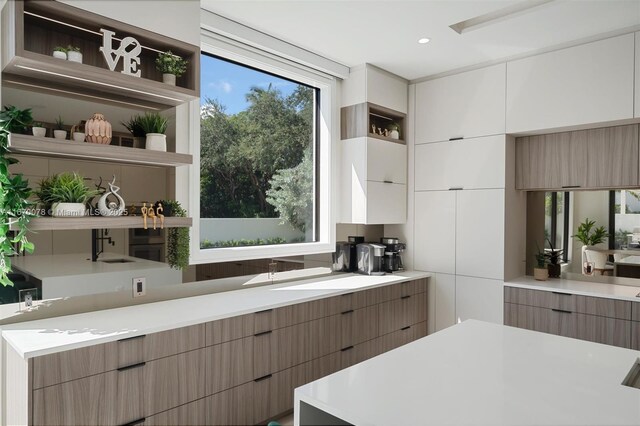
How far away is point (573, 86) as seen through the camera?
10.4 feet

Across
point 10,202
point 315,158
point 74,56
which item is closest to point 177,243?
point 10,202

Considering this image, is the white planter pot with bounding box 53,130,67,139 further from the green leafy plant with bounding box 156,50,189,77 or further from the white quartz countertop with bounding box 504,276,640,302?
the white quartz countertop with bounding box 504,276,640,302

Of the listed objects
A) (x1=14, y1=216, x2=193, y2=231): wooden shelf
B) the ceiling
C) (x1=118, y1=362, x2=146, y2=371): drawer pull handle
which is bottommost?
(x1=118, y1=362, x2=146, y2=371): drawer pull handle

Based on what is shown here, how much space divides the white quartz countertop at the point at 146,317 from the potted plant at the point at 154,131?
931mm

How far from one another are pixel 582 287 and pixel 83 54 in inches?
149

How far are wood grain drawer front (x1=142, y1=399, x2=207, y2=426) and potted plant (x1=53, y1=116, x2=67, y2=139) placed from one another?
4.76ft

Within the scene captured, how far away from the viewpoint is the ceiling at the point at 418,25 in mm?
2602

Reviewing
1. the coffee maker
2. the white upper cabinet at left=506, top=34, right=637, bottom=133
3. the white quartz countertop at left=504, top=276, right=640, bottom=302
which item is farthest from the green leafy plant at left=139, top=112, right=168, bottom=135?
the white quartz countertop at left=504, top=276, right=640, bottom=302

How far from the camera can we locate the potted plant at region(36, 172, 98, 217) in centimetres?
197

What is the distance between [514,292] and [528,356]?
1922 mm

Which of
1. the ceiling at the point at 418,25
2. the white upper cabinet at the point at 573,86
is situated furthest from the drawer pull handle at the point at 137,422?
the white upper cabinet at the point at 573,86

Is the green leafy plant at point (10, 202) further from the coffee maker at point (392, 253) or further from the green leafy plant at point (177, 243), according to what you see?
the coffee maker at point (392, 253)

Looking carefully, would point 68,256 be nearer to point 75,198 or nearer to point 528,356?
point 75,198

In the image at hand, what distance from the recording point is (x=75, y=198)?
6.69 feet
